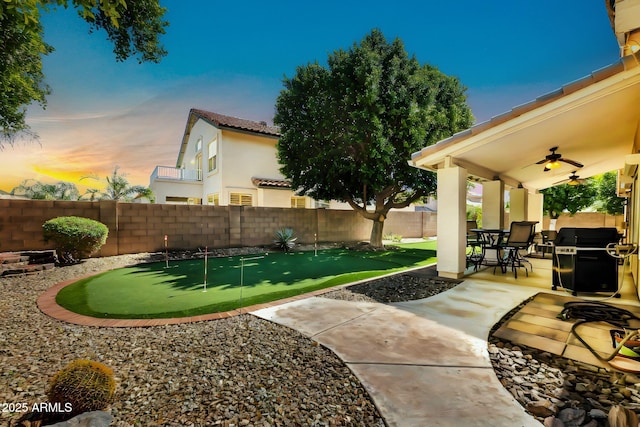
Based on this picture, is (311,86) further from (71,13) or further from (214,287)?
(214,287)

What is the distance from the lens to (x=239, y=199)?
15.8m

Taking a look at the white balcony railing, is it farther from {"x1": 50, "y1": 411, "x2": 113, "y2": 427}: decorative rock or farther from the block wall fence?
{"x1": 50, "y1": 411, "x2": 113, "y2": 427}: decorative rock

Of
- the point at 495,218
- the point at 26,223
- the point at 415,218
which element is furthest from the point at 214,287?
the point at 415,218

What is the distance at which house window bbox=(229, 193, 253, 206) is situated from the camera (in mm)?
15486

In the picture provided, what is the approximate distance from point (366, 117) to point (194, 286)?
A: 8.12 meters

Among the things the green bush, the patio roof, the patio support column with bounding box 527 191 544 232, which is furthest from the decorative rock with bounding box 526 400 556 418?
the patio support column with bounding box 527 191 544 232

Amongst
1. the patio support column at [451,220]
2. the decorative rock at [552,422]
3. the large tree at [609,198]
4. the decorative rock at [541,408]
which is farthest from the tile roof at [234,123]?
the large tree at [609,198]

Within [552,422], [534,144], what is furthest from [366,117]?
[552,422]

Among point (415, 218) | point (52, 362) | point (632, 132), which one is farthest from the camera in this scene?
point (415, 218)

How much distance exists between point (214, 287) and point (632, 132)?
9.97m

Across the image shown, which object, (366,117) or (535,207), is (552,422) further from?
(535,207)

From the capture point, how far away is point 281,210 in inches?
507

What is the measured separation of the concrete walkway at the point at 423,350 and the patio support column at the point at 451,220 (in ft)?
3.60

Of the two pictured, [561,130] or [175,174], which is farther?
[175,174]
